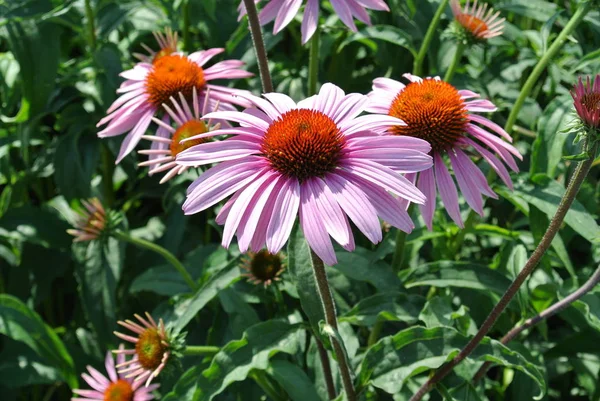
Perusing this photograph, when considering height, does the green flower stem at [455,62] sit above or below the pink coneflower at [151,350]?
above

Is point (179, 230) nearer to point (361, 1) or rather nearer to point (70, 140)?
point (70, 140)

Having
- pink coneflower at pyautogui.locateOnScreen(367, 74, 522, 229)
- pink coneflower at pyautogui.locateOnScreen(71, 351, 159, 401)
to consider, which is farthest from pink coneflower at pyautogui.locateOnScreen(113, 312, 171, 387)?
pink coneflower at pyautogui.locateOnScreen(367, 74, 522, 229)

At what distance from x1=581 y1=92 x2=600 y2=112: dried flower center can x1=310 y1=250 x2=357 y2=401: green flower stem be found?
45 centimetres

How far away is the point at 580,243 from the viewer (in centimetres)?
185

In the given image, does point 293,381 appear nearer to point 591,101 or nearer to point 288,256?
point 288,256

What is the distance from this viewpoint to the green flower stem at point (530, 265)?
3.29ft

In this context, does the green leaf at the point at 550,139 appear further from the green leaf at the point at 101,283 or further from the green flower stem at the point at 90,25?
the green flower stem at the point at 90,25

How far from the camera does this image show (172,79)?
A: 1481 millimetres

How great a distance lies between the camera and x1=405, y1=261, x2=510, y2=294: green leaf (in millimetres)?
1356

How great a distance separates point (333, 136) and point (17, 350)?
4.52ft

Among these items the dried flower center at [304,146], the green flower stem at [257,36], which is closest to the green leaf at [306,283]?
the dried flower center at [304,146]

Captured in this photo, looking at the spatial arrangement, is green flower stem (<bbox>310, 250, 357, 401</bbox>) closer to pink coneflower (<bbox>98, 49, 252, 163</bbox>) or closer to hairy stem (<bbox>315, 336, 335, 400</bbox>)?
hairy stem (<bbox>315, 336, 335, 400</bbox>)

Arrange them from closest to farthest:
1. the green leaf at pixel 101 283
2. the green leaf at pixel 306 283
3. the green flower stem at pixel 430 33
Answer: the green leaf at pixel 306 283 < the green flower stem at pixel 430 33 < the green leaf at pixel 101 283

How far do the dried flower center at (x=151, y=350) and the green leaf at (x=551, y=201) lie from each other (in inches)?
29.1
